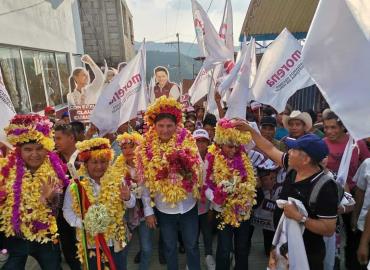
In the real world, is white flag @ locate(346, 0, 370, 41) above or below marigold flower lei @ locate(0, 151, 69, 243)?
above

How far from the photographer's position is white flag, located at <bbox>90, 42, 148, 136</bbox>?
4375 mm

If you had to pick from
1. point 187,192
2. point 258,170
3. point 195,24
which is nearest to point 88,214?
point 187,192

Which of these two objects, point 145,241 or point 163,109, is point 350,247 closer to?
point 145,241

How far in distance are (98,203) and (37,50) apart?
7.98m

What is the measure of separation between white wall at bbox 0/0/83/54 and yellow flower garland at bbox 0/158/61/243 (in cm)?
544

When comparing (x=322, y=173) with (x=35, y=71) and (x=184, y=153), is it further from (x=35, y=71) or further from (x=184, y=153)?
(x=35, y=71)

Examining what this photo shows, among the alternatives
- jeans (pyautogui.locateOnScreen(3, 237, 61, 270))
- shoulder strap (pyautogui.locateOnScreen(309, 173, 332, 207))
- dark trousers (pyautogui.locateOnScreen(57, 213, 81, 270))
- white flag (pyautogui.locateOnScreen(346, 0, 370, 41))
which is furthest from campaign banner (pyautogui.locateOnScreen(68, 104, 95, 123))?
white flag (pyautogui.locateOnScreen(346, 0, 370, 41))

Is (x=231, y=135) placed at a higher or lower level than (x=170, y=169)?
higher

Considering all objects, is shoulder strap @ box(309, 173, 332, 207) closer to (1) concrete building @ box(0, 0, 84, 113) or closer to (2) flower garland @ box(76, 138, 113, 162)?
(2) flower garland @ box(76, 138, 113, 162)

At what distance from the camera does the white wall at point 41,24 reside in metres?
7.36

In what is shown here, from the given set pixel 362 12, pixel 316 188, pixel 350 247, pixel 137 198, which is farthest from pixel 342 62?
pixel 350 247

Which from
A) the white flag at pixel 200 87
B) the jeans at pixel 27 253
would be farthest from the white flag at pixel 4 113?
the white flag at pixel 200 87

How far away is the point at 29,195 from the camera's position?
2.85 meters

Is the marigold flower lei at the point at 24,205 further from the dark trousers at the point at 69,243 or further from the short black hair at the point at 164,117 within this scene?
the short black hair at the point at 164,117
